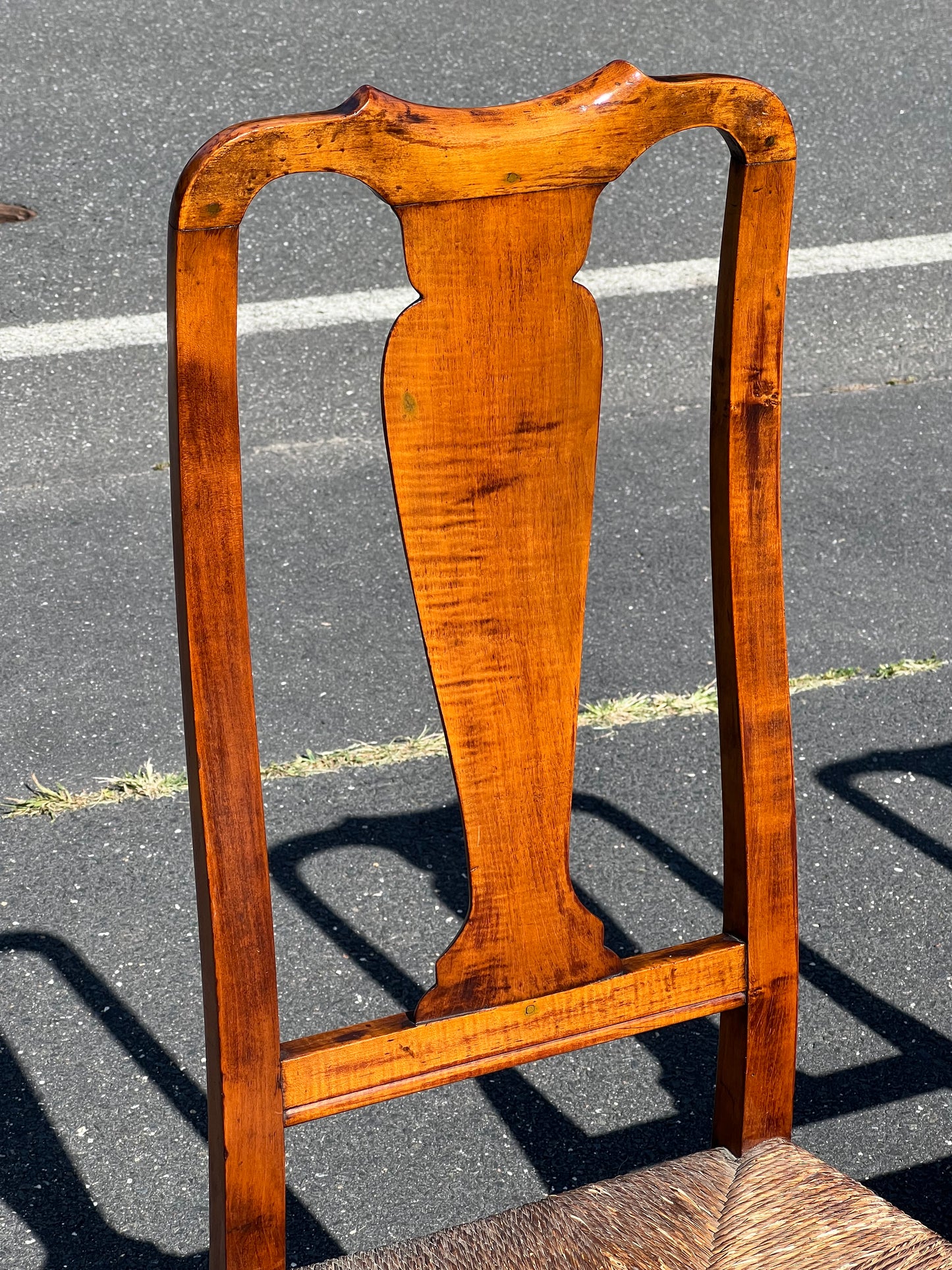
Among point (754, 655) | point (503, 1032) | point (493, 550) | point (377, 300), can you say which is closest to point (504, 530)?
point (493, 550)

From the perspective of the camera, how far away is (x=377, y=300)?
3.74m

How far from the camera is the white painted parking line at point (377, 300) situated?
349 centimetres

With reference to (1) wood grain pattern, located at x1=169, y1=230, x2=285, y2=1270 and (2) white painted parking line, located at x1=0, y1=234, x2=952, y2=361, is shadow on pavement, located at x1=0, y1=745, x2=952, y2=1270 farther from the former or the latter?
(2) white painted parking line, located at x1=0, y1=234, x2=952, y2=361

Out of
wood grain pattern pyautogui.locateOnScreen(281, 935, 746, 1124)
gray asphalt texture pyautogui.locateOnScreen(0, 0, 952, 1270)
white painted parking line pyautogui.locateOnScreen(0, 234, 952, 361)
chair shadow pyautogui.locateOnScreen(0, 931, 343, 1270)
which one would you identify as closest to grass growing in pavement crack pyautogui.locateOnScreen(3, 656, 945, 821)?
gray asphalt texture pyautogui.locateOnScreen(0, 0, 952, 1270)

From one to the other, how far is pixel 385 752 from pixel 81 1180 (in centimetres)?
89

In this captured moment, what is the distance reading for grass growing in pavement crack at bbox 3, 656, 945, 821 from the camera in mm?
2111

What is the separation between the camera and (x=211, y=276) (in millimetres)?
743

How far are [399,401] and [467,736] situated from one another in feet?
0.73

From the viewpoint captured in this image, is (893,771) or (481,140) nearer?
(481,140)

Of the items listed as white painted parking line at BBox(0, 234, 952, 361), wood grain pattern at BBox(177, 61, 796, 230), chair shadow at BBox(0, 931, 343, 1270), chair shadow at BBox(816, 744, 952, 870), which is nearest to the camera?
wood grain pattern at BBox(177, 61, 796, 230)

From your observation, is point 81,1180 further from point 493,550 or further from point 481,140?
point 481,140

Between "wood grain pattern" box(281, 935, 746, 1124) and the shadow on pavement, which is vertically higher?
"wood grain pattern" box(281, 935, 746, 1124)

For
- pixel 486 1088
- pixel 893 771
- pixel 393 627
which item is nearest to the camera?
pixel 486 1088

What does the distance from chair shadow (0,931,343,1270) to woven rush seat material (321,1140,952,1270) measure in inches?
23.1
